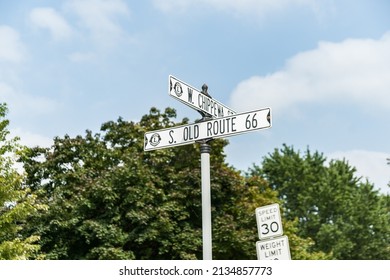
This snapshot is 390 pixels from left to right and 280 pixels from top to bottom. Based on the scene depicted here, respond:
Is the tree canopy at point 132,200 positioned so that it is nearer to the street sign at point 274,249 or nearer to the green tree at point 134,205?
the green tree at point 134,205

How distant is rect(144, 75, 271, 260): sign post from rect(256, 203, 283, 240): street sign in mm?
1377

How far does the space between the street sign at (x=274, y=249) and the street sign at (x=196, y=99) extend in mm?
1694

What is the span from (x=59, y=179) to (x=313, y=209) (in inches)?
853

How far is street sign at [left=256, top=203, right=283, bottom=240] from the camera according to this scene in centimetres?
830

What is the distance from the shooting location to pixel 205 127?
7621mm

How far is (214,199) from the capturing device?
77.2ft

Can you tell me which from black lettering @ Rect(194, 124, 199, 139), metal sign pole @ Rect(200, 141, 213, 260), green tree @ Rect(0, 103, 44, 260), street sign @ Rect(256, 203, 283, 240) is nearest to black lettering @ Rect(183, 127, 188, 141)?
black lettering @ Rect(194, 124, 199, 139)

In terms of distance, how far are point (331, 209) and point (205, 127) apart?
114 feet

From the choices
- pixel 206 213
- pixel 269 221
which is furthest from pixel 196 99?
pixel 269 221

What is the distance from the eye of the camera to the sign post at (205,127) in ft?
23.8

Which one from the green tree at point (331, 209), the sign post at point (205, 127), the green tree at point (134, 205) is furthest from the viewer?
the green tree at point (331, 209)

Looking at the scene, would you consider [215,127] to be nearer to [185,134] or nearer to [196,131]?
[196,131]

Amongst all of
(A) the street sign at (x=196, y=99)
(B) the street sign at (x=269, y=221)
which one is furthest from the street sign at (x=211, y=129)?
(B) the street sign at (x=269, y=221)
